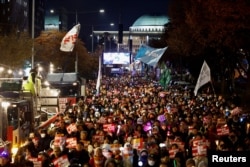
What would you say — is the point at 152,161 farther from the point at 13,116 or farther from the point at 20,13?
the point at 20,13

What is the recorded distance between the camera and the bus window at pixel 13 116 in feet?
45.4

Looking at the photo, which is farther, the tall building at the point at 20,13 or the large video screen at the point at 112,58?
the large video screen at the point at 112,58

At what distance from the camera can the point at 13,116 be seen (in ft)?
46.3

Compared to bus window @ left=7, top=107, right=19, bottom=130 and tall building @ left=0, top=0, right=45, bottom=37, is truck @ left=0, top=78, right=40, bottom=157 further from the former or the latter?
tall building @ left=0, top=0, right=45, bottom=37

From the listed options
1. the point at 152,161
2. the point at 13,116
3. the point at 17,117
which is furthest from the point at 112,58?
the point at 152,161

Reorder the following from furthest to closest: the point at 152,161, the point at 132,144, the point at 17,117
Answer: the point at 17,117 → the point at 132,144 → the point at 152,161

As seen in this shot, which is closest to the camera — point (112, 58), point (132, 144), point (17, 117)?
point (132, 144)

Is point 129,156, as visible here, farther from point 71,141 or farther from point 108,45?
point 108,45

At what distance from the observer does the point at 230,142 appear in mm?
13227

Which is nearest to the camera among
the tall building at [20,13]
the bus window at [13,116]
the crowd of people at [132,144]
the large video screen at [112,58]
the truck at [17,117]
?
the crowd of people at [132,144]

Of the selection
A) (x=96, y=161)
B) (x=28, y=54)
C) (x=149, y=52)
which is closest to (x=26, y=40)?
(x=28, y=54)

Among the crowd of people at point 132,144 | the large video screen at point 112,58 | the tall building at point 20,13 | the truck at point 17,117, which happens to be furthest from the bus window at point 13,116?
the large video screen at point 112,58

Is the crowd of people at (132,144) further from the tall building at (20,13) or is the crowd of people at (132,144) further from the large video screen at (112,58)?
the large video screen at (112,58)

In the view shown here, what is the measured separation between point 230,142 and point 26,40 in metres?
33.8
